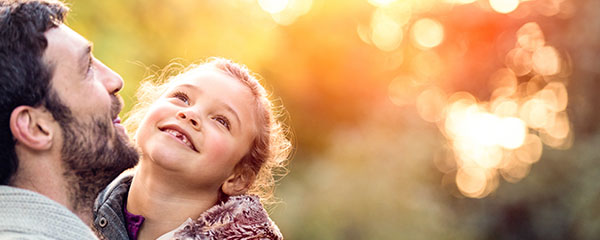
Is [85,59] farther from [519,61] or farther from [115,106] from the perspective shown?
[519,61]

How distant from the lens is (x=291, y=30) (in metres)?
14.1

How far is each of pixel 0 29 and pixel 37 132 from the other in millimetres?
265

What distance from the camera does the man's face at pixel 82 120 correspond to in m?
2.08

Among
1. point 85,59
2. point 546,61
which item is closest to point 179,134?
point 85,59

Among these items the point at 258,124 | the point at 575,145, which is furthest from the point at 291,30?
the point at 258,124

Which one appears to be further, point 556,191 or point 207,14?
point 556,191

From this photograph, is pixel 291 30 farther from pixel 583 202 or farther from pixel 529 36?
pixel 583 202

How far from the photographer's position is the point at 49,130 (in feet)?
6.68

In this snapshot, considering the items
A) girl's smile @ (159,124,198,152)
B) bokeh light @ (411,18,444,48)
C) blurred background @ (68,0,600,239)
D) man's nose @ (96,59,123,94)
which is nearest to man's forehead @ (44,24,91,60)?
man's nose @ (96,59,123,94)

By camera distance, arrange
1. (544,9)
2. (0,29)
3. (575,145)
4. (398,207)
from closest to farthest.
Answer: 1. (0,29)
2. (398,207)
3. (575,145)
4. (544,9)

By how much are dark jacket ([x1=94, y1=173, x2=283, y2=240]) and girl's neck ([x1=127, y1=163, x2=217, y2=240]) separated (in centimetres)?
8

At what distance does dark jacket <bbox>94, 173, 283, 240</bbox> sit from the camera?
8.75ft

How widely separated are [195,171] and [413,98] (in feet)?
38.4

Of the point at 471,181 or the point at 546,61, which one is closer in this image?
the point at 471,181
